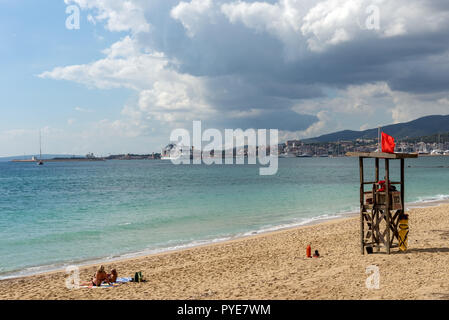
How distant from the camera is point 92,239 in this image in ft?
63.5

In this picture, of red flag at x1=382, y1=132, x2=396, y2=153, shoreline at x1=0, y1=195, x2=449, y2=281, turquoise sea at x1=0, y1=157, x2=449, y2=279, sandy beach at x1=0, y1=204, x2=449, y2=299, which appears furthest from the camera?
turquoise sea at x1=0, y1=157, x2=449, y2=279

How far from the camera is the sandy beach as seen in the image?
8.75 meters

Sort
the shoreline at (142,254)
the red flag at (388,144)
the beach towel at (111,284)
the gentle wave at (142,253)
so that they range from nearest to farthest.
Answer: the beach towel at (111,284), the red flag at (388,144), the shoreline at (142,254), the gentle wave at (142,253)

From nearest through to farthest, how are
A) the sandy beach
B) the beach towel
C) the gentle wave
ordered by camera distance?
the sandy beach, the beach towel, the gentle wave

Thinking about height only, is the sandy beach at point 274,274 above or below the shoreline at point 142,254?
above

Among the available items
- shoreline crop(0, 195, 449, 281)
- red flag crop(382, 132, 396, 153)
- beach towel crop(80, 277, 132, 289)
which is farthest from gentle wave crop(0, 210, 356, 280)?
red flag crop(382, 132, 396, 153)

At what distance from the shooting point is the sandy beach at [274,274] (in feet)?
28.7

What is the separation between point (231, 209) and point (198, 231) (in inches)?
356

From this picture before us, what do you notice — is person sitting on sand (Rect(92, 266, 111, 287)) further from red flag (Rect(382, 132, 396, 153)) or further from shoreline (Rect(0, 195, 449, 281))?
red flag (Rect(382, 132, 396, 153))

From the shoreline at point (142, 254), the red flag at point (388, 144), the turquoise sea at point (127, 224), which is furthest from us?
the turquoise sea at point (127, 224)

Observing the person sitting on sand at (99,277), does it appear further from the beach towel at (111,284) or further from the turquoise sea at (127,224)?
the turquoise sea at (127,224)

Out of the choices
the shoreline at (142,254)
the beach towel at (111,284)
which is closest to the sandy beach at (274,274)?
the beach towel at (111,284)
